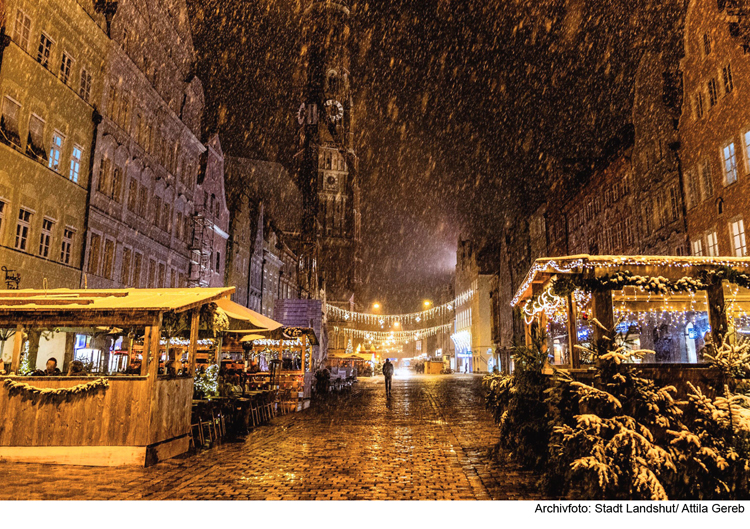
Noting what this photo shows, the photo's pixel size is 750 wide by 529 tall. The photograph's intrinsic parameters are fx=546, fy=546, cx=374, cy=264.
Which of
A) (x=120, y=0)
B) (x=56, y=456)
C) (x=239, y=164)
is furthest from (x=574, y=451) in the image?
(x=239, y=164)

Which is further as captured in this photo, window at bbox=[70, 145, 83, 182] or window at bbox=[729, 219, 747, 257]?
window at bbox=[70, 145, 83, 182]

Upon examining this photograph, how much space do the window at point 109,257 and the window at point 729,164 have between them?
25.6 metres

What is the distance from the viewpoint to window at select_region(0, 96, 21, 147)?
17.8 meters

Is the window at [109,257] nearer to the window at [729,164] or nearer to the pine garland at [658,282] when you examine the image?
the pine garland at [658,282]

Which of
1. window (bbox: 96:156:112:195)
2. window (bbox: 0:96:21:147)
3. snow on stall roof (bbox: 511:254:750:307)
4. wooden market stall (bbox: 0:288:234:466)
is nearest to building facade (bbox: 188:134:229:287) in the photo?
window (bbox: 96:156:112:195)

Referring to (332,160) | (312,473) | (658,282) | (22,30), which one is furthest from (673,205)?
(332,160)

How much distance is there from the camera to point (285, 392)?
63.3 ft

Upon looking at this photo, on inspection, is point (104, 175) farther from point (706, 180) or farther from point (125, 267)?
point (706, 180)

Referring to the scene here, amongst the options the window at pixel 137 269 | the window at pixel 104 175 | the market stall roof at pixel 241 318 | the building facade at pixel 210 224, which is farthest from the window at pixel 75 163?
the market stall roof at pixel 241 318

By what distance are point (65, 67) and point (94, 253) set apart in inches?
297

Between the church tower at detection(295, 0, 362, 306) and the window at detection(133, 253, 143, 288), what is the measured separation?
3028 inches

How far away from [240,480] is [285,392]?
11.8 meters

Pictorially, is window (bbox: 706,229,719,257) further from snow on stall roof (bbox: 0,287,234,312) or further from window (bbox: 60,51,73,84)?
window (bbox: 60,51,73,84)

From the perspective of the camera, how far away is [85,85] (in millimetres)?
22781
